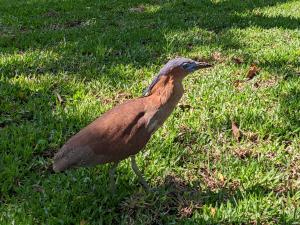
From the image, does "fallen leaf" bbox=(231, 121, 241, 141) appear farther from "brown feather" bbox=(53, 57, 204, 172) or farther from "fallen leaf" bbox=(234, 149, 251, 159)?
"brown feather" bbox=(53, 57, 204, 172)

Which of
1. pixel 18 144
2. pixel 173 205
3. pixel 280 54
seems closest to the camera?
pixel 173 205

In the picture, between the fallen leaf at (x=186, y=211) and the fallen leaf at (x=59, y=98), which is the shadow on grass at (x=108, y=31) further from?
the fallen leaf at (x=186, y=211)

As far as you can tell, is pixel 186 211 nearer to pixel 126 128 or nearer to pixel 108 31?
pixel 126 128

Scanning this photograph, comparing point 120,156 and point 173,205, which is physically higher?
point 120,156

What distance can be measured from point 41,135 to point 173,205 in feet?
5.28

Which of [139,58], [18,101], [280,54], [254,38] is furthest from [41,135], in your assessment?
[254,38]

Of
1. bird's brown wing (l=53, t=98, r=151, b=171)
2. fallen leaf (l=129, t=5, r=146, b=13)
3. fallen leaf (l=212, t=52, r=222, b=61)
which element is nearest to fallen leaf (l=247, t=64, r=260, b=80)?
fallen leaf (l=212, t=52, r=222, b=61)

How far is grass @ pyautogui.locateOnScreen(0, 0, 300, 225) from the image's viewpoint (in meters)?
3.58

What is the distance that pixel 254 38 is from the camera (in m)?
7.74

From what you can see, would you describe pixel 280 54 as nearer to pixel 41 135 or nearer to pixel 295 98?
pixel 295 98

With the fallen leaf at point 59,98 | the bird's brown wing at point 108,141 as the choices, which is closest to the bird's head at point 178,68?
the bird's brown wing at point 108,141

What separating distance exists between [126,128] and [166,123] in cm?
150

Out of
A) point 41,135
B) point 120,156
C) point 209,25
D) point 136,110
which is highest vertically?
point 136,110

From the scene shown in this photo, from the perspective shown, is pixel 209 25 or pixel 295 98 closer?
pixel 295 98
